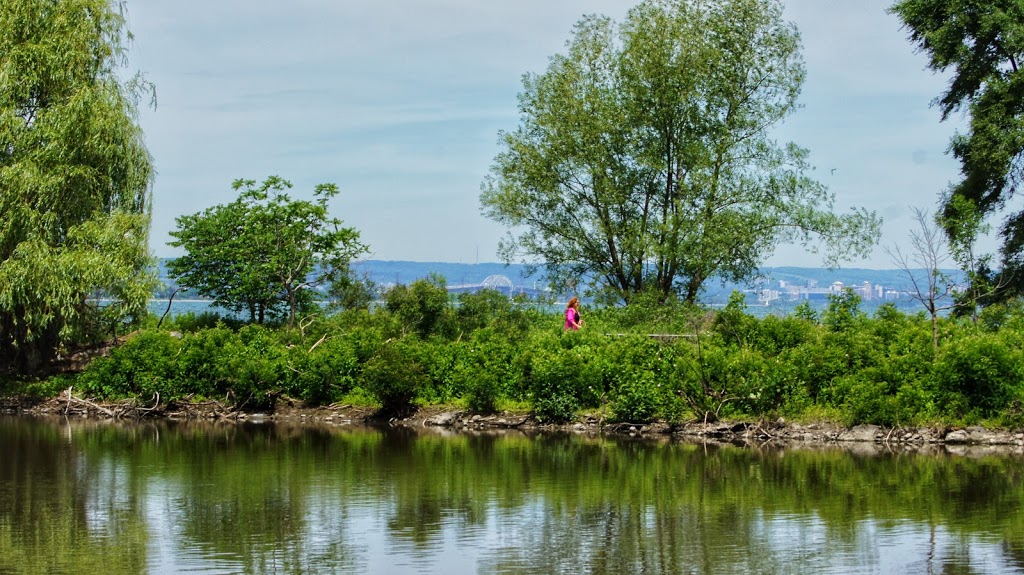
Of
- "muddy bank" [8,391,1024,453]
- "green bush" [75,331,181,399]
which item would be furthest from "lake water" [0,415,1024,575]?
"green bush" [75,331,181,399]

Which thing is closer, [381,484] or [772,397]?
[381,484]

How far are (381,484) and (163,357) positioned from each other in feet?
45.0

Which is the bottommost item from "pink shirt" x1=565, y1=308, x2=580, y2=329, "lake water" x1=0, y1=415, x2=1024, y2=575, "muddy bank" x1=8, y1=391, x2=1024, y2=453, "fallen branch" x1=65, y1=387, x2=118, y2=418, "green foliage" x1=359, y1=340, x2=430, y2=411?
"lake water" x1=0, y1=415, x2=1024, y2=575

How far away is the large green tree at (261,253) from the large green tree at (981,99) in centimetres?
1896

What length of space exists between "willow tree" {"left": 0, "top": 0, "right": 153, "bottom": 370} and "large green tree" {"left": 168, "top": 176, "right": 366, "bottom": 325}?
380 cm

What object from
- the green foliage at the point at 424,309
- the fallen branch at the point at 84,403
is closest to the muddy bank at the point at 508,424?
the fallen branch at the point at 84,403

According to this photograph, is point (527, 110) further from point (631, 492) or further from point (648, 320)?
point (631, 492)

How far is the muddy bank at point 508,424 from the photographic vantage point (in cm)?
2417

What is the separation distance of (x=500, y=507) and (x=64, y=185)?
66.6 ft

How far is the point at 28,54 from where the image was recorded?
33.8 meters

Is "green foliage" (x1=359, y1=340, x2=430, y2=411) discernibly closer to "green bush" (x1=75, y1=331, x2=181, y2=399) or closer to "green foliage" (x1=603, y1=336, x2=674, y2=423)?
"green foliage" (x1=603, y1=336, x2=674, y2=423)

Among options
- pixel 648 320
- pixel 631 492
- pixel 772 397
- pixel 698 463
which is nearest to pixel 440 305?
pixel 648 320

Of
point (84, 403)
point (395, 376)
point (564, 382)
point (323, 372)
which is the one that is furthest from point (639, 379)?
point (84, 403)

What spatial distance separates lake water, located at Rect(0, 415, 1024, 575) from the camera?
1406cm
